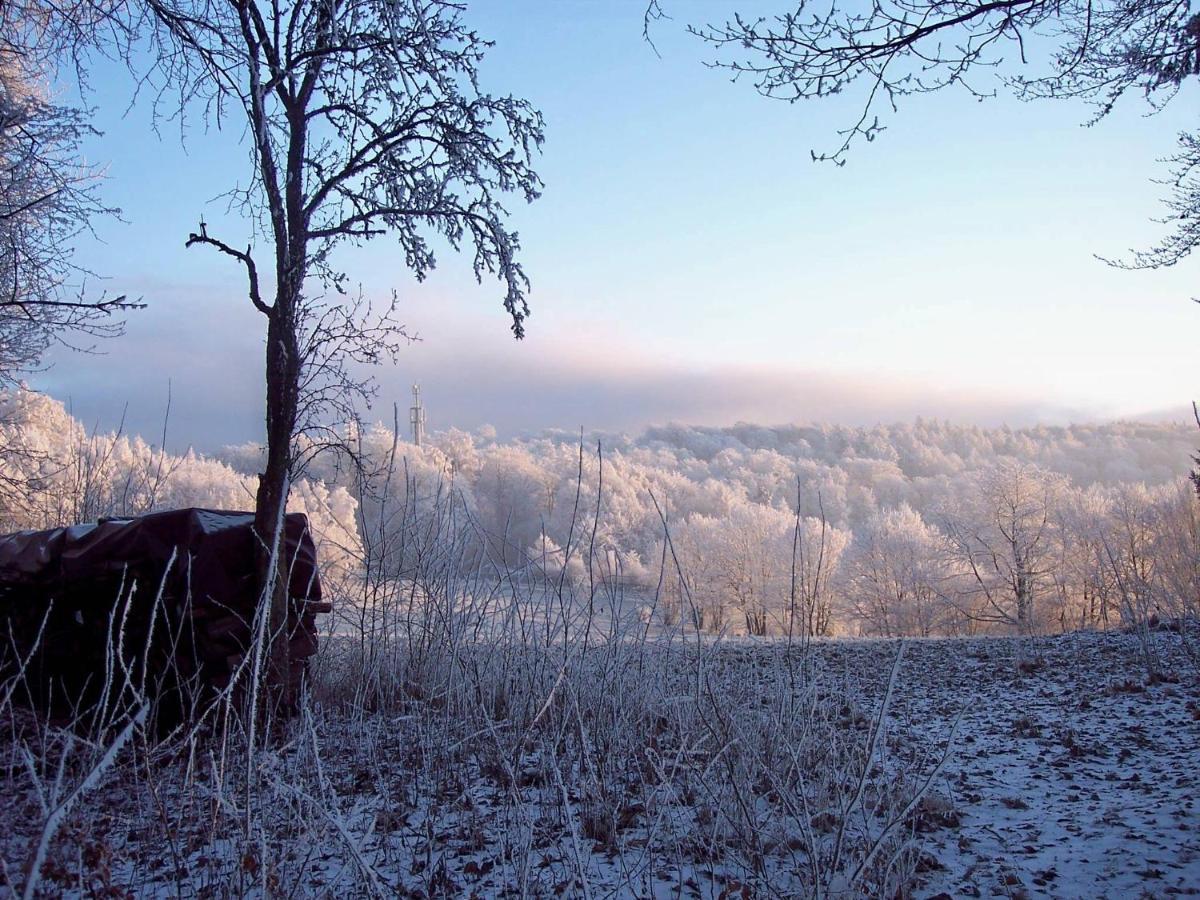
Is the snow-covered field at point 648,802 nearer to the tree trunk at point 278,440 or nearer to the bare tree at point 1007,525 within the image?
the tree trunk at point 278,440

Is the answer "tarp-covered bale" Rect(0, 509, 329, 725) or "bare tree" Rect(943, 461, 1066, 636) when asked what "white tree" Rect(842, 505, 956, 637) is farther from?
"tarp-covered bale" Rect(0, 509, 329, 725)

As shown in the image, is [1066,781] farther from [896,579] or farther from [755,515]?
[755,515]

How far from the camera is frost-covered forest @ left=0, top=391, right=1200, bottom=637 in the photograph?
5.68 metres

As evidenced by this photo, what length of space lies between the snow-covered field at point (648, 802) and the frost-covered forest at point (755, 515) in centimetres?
64

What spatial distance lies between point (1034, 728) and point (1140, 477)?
216 ft

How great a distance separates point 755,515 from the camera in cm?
4109

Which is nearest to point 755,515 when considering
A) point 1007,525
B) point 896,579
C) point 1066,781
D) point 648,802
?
point 896,579

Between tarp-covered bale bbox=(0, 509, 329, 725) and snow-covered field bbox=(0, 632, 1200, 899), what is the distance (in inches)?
19.5

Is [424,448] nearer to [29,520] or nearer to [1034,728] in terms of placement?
[29,520]

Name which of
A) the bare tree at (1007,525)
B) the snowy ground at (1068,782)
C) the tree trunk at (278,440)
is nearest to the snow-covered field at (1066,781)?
the snowy ground at (1068,782)

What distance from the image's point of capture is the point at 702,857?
3227mm

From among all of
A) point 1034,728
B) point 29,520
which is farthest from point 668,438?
point 1034,728

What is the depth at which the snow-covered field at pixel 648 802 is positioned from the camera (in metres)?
2.68

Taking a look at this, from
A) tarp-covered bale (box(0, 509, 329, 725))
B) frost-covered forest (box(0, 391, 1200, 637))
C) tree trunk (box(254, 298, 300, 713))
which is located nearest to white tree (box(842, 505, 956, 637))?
frost-covered forest (box(0, 391, 1200, 637))
